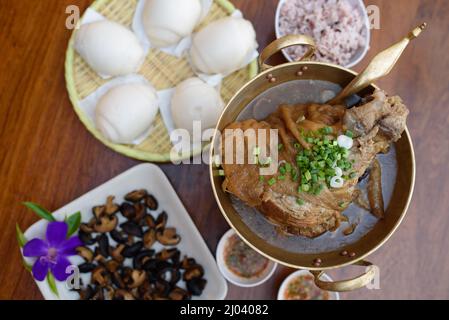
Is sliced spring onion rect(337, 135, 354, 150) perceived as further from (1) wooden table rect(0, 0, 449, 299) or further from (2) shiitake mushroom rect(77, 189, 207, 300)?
(2) shiitake mushroom rect(77, 189, 207, 300)

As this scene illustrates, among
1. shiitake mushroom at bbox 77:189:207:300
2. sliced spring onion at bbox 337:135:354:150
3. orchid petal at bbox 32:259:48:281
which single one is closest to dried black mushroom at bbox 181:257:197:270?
shiitake mushroom at bbox 77:189:207:300

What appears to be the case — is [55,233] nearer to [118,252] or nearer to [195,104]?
[118,252]

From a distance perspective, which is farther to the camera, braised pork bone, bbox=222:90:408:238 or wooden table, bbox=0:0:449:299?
wooden table, bbox=0:0:449:299

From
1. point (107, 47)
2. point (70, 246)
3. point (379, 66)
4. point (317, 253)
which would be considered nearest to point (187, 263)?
point (70, 246)

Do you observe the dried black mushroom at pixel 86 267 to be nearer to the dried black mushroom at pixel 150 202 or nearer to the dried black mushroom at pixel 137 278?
the dried black mushroom at pixel 137 278
